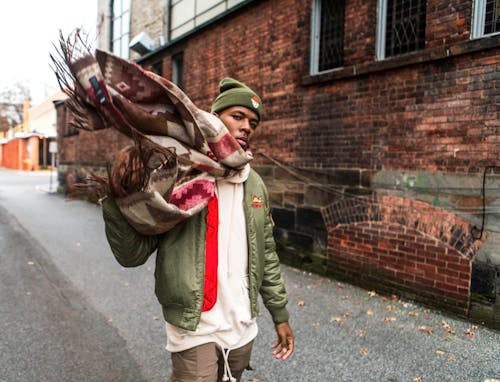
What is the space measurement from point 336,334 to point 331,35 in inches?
170

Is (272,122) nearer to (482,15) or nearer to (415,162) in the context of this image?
(415,162)

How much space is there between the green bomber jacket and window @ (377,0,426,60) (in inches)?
158

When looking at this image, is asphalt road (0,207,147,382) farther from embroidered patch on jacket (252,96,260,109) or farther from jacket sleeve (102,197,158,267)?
embroidered patch on jacket (252,96,260,109)

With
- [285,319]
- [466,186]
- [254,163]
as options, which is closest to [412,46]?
[466,186]

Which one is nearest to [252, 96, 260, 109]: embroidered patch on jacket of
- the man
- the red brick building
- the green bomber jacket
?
the man

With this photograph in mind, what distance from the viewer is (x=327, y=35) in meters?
6.05

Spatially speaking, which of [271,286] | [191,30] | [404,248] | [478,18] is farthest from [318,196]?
[191,30]

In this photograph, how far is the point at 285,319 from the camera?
83.0 inches

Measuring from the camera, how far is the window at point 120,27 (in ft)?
47.6

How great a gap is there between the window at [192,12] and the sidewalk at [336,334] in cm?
645

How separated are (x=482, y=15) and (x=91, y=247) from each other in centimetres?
729

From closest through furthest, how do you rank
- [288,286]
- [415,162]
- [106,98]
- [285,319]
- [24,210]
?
1. [106,98]
2. [285,319]
3. [415,162]
4. [288,286]
5. [24,210]

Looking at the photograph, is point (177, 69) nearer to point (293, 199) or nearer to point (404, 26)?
point (293, 199)

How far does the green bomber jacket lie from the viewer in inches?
61.7
